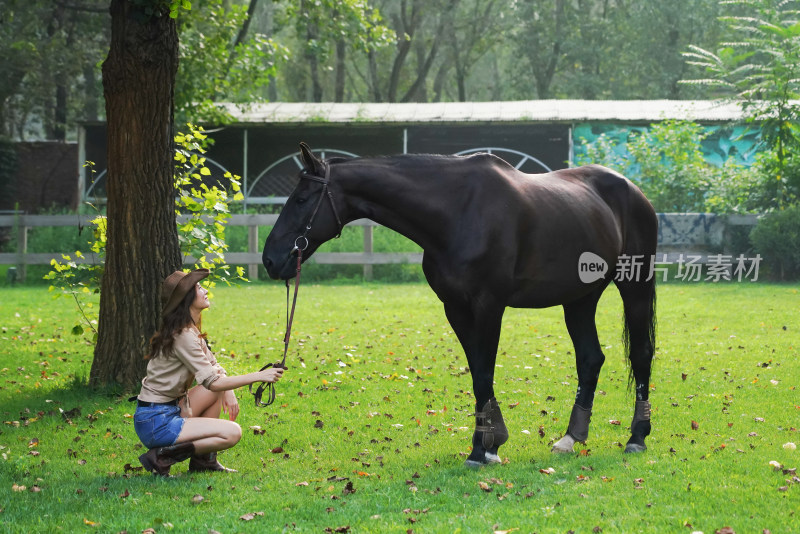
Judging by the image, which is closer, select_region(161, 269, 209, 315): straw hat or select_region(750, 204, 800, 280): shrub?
select_region(161, 269, 209, 315): straw hat

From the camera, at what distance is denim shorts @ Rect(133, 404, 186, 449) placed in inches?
197

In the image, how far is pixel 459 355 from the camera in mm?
9766

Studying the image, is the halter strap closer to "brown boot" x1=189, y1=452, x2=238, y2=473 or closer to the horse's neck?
the horse's neck

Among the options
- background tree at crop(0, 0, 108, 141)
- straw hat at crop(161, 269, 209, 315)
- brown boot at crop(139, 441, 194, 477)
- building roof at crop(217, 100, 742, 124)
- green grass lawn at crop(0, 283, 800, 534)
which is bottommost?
green grass lawn at crop(0, 283, 800, 534)

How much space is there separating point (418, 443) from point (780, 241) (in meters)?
12.2

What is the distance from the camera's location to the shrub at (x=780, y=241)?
15.9m

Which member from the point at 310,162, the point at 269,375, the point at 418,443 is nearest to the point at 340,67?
the point at 418,443

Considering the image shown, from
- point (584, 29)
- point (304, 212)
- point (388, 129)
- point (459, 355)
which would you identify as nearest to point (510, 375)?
point (459, 355)

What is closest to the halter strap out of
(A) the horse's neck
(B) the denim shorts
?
(A) the horse's neck

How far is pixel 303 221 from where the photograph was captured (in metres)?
5.26

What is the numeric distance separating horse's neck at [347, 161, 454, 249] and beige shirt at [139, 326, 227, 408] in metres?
1.29

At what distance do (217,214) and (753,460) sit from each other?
5.31m

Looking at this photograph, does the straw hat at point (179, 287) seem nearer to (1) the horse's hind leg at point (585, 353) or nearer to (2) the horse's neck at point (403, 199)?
(2) the horse's neck at point (403, 199)

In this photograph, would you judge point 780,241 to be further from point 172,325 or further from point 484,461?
point 172,325
